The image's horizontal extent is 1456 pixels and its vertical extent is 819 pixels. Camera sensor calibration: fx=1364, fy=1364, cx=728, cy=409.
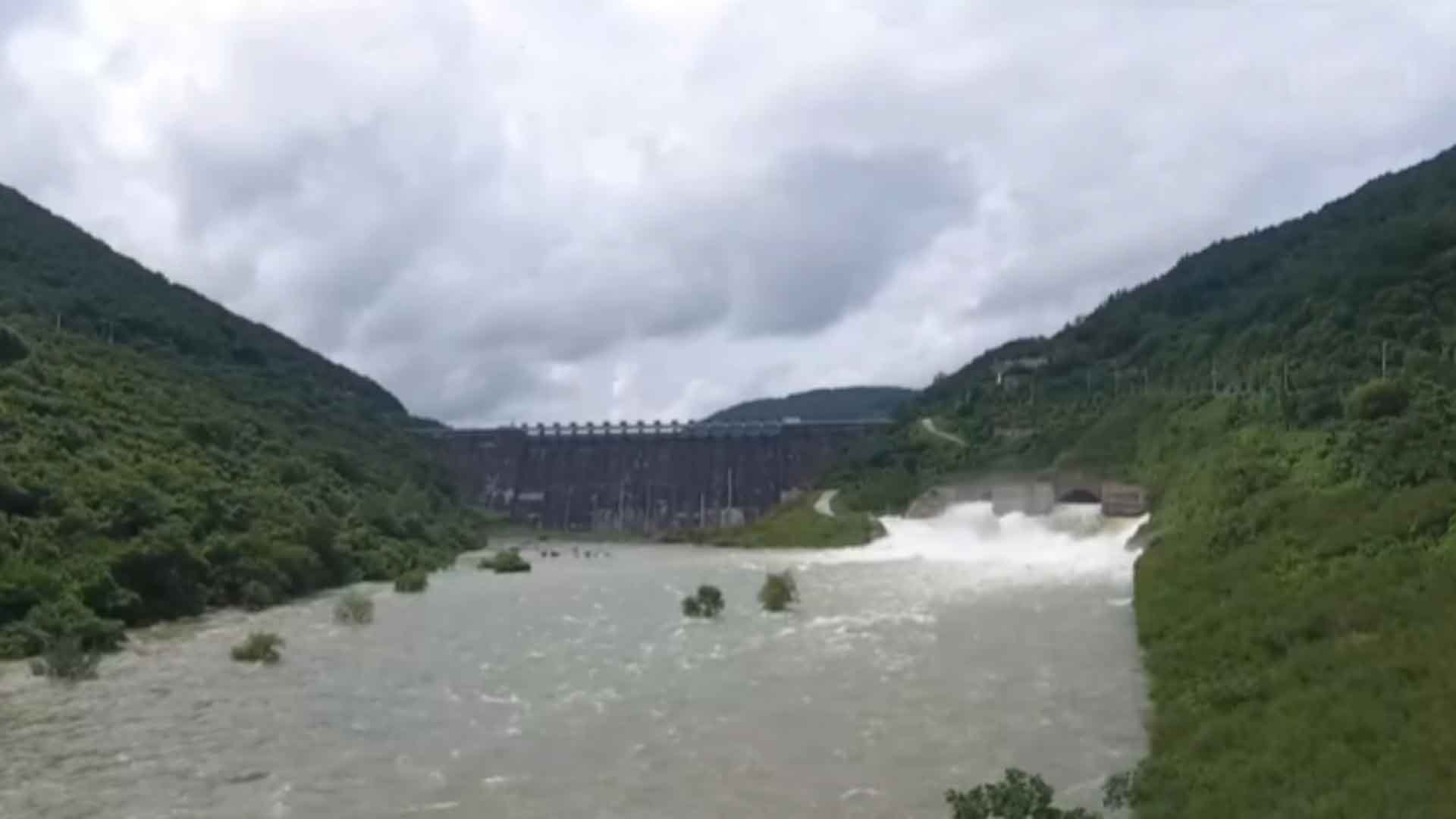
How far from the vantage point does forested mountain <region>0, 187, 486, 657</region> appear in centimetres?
4216

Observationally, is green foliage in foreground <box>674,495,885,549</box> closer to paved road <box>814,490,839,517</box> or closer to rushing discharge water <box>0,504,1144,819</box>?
paved road <box>814,490,839,517</box>

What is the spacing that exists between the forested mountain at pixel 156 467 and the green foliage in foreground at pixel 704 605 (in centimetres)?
1643

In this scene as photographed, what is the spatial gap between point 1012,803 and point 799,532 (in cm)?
7925

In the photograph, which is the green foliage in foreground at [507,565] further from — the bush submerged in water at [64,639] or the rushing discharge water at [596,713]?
the bush submerged in water at [64,639]

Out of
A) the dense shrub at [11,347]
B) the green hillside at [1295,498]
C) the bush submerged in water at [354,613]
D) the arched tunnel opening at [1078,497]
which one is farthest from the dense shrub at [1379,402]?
the dense shrub at [11,347]

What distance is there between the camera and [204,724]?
25625 millimetres

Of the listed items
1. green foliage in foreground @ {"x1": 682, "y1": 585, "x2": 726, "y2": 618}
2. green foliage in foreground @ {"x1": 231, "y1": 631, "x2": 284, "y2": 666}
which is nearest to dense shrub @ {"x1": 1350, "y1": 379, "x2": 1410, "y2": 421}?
green foliage in foreground @ {"x1": 682, "y1": 585, "x2": 726, "y2": 618}

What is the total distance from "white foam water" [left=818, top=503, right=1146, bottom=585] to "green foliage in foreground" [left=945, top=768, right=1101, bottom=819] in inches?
1354

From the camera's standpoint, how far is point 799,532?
94.0 meters

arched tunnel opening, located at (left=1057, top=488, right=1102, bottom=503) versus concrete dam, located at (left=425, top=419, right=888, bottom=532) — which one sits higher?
concrete dam, located at (left=425, top=419, right=888, bottom=532)

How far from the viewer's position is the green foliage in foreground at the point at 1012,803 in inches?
586

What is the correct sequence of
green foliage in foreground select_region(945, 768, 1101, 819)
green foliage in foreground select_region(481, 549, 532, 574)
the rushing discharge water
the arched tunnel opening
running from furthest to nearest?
the arched tunnel opening, green foliage in foreground select_region(481, 549, 532, 574), the rushing discharge water, green foliage in foreground select_region(945, 768, 1101, 819)

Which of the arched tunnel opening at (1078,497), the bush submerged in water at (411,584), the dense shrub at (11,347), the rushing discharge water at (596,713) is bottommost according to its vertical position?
the rushing discharge water at (596,713)

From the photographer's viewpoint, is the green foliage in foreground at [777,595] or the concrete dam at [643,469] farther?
the concrete dam at [643,469]
